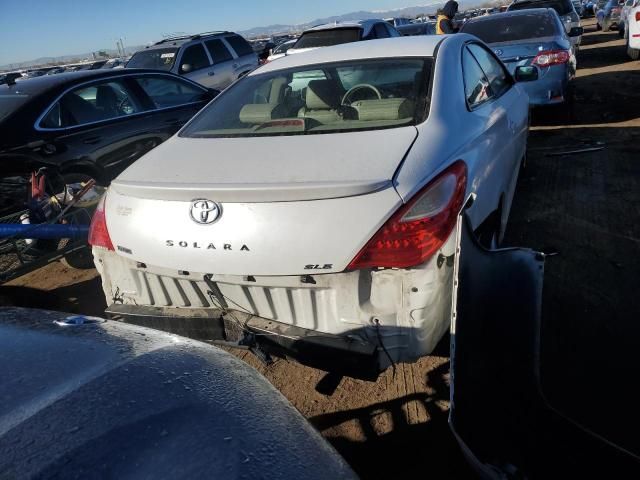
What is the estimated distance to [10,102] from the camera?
4.52m

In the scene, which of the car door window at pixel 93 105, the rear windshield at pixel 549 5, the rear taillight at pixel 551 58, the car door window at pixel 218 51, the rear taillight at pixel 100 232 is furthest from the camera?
the rear windshield at pixel 549 5

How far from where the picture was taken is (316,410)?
99.0 inches

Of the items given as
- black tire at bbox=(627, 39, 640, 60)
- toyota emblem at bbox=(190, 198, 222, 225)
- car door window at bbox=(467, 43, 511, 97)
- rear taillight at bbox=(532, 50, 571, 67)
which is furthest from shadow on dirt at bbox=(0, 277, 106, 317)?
black tire at bbox=(627, 39, 640, 60)

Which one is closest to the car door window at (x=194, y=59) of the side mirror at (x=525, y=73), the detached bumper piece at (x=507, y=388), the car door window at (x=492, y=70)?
the side mirror at (x=525, y=73)

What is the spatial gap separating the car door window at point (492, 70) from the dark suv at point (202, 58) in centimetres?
664

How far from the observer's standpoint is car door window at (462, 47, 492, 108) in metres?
2.96

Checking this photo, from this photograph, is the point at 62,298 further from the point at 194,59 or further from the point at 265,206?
the point at 194,59

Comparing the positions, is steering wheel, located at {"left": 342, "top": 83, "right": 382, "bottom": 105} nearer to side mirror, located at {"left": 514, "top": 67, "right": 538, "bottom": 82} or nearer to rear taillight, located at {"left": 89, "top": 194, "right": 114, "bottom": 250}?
rear taillight, located at {"left": 89, "top": 194, "right": 114, "bottom": 250}

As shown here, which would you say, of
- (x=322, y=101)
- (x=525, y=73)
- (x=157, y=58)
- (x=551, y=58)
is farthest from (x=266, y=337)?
(x=157, y=58)

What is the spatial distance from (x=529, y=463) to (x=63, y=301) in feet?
11.5

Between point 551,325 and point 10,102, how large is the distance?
4702mm

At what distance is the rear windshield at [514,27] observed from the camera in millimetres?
7516

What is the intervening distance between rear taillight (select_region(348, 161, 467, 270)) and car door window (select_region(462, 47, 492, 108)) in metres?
1.14

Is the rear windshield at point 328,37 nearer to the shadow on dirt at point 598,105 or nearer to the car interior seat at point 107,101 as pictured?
the shadow on dirt at point 598,105
